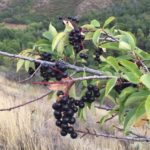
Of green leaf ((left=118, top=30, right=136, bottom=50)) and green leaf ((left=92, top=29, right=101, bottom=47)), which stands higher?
green leaf ((left=92, top=29, right=101, bottom=47))

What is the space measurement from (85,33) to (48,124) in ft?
9.67

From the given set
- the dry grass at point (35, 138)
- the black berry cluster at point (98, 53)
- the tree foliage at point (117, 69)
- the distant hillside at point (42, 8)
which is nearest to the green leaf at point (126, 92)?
the tree foliage at point (117, 69)

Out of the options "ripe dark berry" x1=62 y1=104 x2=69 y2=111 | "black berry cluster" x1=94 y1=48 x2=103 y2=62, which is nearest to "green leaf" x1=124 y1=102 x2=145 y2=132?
"ripe dark berry" x1=62 y1=104 x2=69 y2=111

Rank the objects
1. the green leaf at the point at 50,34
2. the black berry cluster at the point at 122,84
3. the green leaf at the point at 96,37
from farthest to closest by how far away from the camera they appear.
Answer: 1. the green leaf at the point at 50,34
2. the green leaf at the point at 96,37
3. the black berry cluster at the point at 122,84

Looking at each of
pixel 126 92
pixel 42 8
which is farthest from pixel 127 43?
pixel 42 8

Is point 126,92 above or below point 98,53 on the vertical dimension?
Answer: below

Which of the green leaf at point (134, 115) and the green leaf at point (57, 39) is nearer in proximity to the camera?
the green leaf at point (134, 115)

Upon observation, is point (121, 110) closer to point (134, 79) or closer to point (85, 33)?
point (134, 79)

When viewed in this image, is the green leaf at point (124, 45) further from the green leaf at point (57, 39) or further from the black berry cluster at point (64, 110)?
the green leaf at point (57, 39)

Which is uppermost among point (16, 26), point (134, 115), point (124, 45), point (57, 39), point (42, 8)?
point (42, 8)

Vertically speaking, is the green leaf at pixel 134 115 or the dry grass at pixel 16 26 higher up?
the dry grass at pixel 16 26

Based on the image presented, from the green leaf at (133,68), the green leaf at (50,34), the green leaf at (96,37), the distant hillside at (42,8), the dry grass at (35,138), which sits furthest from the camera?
the distant hillside at (42,8)

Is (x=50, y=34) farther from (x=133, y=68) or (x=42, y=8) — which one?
(x=42, y=8)

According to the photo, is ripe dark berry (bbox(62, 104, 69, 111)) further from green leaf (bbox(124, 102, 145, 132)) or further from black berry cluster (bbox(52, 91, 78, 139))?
green leaf (bbox(124, 102, 145, 132))
